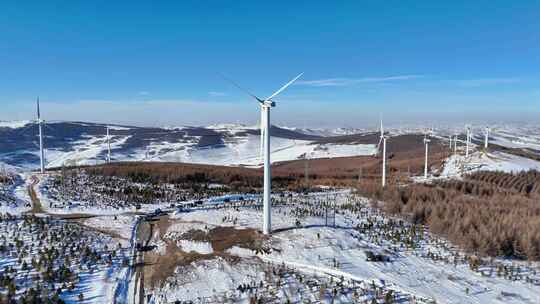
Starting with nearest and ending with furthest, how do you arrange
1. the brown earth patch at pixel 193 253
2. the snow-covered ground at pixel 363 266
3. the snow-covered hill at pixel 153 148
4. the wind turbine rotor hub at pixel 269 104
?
the snow-covered ground at pixel 363 266 < the brown earth patch at pixel 193 253 < the wind turbine rotor hub at pixel 269 104 < the snow-covered hill at pixel 153 148

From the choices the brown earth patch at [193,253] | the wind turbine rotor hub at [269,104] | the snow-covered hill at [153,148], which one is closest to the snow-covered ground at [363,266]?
the brown earth patch at [193,253]

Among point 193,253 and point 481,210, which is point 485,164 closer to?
point 481,210

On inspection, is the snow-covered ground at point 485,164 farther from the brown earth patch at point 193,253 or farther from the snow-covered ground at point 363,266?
the brown earth patch at point 193,253

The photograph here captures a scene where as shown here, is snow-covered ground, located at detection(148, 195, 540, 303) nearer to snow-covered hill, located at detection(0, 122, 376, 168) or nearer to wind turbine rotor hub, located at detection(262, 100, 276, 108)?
wind turbine rotor hub, located at detection(262, 100, 276, 108)

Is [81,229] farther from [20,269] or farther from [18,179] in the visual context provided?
[18,179]

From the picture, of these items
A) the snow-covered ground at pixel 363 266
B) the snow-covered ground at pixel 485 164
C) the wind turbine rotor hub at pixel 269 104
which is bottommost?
the snow-covered ground at pixel 363 266

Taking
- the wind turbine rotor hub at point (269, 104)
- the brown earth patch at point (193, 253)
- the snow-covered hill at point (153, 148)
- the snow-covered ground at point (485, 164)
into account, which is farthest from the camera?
the snow-covered hill at point (153, 148)

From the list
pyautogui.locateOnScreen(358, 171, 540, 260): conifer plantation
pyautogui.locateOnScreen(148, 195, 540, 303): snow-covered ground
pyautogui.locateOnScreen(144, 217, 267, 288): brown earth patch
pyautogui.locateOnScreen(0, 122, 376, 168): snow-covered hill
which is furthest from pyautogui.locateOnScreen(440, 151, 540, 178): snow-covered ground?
pyautogui.locateOnScreen(0, 122, 376, 168): snow-covered hill

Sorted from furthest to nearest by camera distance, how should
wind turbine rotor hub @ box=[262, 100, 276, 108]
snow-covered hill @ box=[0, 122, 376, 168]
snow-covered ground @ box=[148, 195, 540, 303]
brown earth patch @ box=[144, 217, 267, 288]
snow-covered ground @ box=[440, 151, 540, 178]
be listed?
snow-covered hill @ box=[0, 122, 376, 168] < snow-covered ground @ box=[440, 151, 540, 178] < wind turbine rotor hub @ box=[262, 100, 276, 108] < brown earth patch @ box=[144, 217, 267, 288] < snow-covered ground @ box=[148, 195, 540, 303]

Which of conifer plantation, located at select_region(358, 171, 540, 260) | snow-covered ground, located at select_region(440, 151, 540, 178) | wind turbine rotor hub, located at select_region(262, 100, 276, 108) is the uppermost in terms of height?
wind turbine rotor hub, located at select_region(262, 100, 276, 108)

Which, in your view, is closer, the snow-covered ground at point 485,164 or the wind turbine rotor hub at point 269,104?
the wind turbine rotor hub at point 269,104

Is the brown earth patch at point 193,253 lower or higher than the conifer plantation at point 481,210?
lower

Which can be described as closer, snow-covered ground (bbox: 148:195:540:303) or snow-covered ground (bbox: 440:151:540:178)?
snow-covered ground (bbox: 148:195:540:303)
